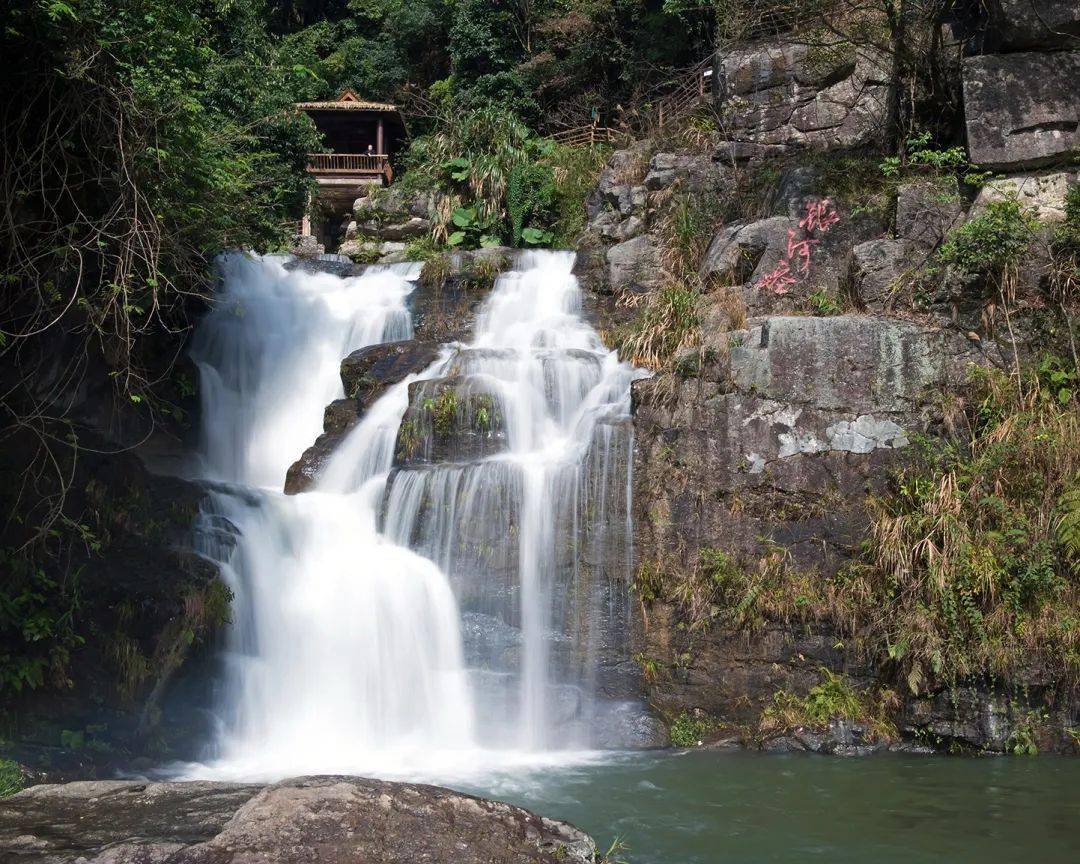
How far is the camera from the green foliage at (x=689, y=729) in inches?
332

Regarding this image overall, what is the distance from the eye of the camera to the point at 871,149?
12.8 m

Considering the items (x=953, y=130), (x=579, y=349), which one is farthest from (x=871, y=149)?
(x=579, y=349)

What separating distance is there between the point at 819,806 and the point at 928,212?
21.7 feet

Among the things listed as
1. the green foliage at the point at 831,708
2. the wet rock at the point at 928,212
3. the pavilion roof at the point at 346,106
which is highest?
the pavilion roof at the point at 346,106

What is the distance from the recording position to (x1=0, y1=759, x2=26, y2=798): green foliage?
20.8 ft

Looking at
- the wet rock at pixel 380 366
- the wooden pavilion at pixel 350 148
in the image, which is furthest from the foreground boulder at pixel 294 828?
the wooden pavilion at pixel 350 148

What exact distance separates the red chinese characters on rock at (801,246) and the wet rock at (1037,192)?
150 centimetres

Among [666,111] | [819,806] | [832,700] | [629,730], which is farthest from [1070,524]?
[666,111]

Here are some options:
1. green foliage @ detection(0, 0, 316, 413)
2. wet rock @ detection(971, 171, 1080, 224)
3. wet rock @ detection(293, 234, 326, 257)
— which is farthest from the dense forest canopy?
wet rock @ detection(971, 171, 1080, 224)

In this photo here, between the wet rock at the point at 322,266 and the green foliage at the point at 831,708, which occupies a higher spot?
the wet rock at the point at 322,266

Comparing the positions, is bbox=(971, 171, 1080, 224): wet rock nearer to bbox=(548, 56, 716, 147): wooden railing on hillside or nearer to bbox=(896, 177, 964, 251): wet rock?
bbox=(896, 177, 964, 251): wet rock

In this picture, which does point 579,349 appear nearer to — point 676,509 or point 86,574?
point 676,509

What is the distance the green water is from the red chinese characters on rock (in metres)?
5.17

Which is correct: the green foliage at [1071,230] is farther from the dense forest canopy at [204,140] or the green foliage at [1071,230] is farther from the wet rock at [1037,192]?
the dense forest canopy at [204,140]
